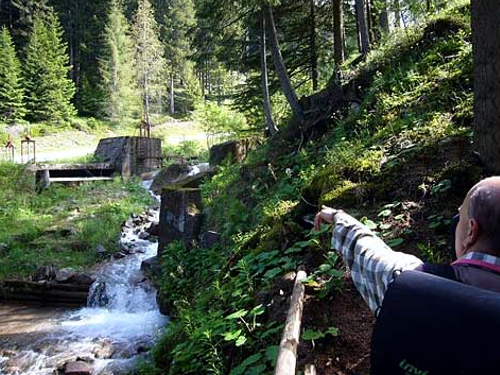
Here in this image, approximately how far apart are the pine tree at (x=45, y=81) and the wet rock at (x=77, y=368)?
3515 centimetres

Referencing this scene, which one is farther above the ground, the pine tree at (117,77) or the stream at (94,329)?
the pine tree at (117,77)

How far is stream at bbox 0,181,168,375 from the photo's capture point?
8.28m

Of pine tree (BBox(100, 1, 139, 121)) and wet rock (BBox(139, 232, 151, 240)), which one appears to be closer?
wet rock (BBox(139, 232, 151, 240))

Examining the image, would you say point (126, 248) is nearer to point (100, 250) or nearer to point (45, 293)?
point (100, 250)

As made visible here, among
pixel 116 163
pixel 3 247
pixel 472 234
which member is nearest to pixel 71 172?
pixel 116 163

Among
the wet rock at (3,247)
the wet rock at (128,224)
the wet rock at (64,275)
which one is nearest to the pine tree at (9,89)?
the wet rock at (128,224)

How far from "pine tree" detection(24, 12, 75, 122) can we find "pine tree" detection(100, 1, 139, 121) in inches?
137

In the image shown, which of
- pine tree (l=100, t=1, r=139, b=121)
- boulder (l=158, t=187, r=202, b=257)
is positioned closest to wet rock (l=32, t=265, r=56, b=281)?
boulder (l=158, t=187, r=202, b=257)

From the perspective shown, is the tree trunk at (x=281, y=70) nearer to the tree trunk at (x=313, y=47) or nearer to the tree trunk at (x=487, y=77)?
the tree trunk at (x=313, y=47)

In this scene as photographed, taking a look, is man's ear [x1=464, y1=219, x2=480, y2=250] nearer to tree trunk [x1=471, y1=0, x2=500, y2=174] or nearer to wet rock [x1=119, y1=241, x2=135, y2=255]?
tree trunk [x1=471, y1=0, x2=500, y2=174]

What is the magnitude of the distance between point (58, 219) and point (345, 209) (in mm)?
15634

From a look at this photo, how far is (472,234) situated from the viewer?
1498mm

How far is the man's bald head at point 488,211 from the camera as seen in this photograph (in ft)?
4.74

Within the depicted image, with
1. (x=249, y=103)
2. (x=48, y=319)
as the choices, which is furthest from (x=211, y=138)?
(x=48, y=319)
